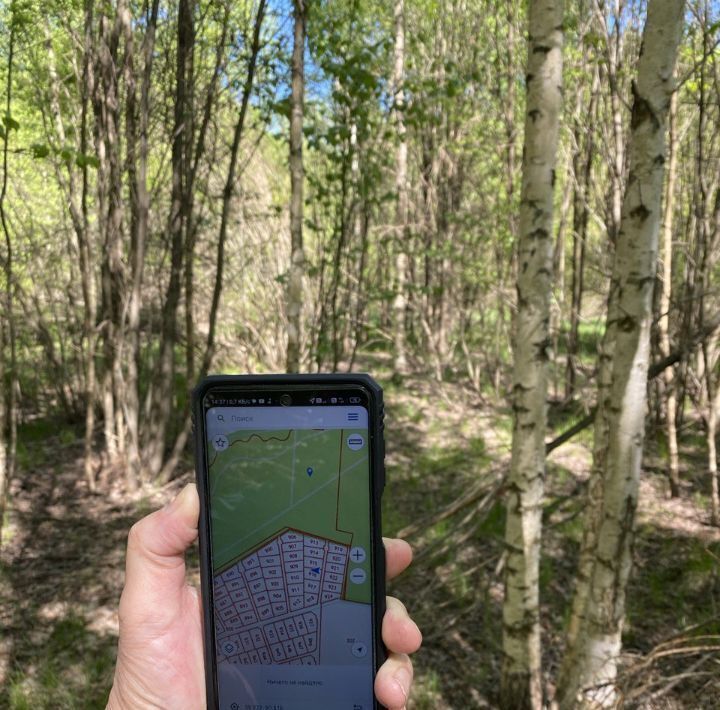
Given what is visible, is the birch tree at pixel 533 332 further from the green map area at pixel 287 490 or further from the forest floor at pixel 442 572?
the green map area at pixel 287 490

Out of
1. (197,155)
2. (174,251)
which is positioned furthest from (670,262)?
(174,251)

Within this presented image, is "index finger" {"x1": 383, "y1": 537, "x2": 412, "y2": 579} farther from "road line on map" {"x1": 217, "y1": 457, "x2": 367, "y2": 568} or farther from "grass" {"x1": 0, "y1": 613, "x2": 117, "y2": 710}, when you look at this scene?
"grass" {"x1": 0, "y1": 613, "x2": 117, "y2": 710}

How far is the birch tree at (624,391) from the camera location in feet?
7.89

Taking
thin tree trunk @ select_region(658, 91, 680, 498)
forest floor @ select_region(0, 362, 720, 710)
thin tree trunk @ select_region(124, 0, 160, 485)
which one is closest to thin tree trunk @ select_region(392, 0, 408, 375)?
forest floor @ select_region(0, 362, 720, 710)

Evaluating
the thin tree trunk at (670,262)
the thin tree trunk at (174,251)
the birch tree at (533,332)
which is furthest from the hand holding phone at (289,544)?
the thin tree trunk at (174,251)

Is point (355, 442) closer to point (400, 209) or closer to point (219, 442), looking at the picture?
point (219, 442)

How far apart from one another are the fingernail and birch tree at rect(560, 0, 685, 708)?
4.17ft

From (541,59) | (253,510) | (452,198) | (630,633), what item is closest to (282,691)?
(253,510)

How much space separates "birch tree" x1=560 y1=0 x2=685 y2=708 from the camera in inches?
94.7

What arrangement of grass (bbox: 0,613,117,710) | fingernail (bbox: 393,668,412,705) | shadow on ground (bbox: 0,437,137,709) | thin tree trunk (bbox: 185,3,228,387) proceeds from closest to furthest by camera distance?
fingernail (bbox: 393,668,412,705) < grass (bbox: 0,613,117,710) < shadow on ground (bbox: 0,437,137,709) < thin tree trunk (bbox: 185,3,228,387)

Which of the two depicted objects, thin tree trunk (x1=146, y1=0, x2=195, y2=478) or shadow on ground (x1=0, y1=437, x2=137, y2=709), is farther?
thin tree trunk (x1=146, y1=0, x2=195, y2=478)

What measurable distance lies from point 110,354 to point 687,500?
5611mm

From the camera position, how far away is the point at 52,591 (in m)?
4.30

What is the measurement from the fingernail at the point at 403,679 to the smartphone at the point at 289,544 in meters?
0.05
